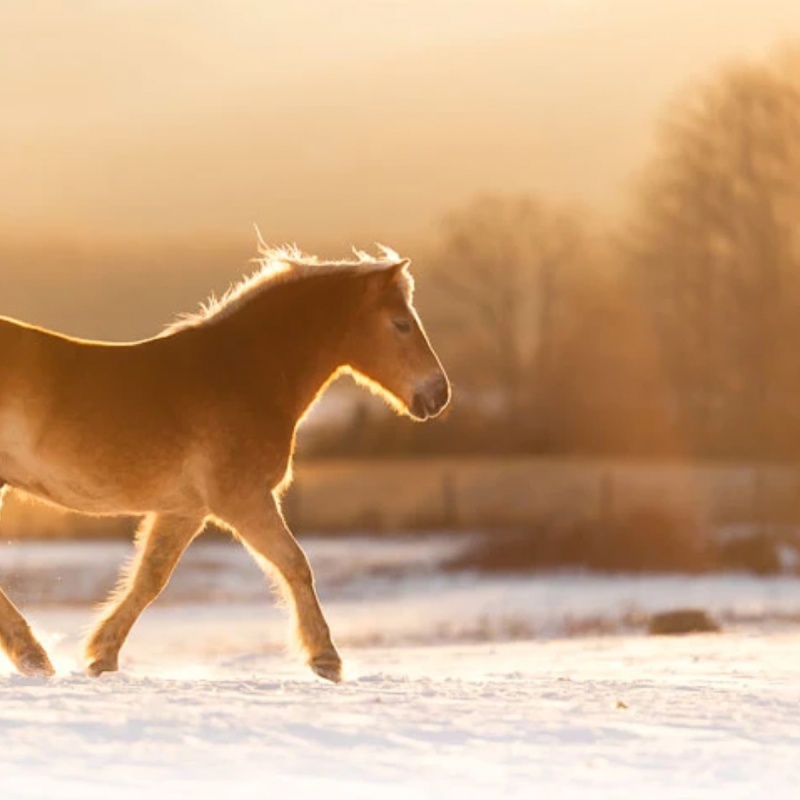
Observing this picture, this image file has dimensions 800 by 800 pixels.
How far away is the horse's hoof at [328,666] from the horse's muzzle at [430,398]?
1437 mm

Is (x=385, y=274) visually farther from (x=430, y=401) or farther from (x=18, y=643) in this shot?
(x=18, y=643)

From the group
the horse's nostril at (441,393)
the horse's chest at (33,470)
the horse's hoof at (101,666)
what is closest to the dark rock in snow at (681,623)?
the horse's nostril at (441,393)

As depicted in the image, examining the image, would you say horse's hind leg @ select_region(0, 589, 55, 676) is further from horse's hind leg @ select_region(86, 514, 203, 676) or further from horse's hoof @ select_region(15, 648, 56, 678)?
horse's hind leg @ select_region(86, 514, 203, 676)

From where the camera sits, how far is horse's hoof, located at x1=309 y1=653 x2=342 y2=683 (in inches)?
362

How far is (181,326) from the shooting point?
950 centimetres

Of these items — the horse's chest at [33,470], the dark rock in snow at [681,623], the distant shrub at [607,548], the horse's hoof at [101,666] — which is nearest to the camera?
the horse's chest at [33,470]

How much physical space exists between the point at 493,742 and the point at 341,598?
19.3 m

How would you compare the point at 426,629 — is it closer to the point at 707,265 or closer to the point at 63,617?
the point at 63,617

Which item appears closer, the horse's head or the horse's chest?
the horse's chest

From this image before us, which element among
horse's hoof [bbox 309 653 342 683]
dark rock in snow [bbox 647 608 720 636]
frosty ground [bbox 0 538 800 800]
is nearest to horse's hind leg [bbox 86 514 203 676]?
frosty ground [bbox 0 538 800 800]

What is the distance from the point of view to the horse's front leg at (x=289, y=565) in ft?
29.7

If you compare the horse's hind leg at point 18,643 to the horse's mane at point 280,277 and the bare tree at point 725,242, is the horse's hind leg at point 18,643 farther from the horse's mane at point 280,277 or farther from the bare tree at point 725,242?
the bare tree at point 725,242

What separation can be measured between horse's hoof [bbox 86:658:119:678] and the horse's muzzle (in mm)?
2192

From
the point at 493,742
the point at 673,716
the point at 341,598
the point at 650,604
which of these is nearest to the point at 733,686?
Result: the point at 673,716
